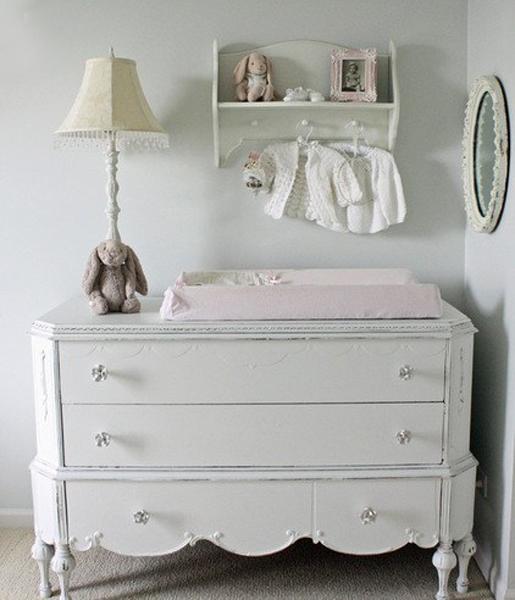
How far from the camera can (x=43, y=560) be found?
2271 millimetres

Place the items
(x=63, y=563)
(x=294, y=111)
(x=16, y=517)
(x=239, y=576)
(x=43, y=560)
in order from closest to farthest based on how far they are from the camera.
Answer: (x=63, y=563)
(x=43, y=560)
(x=239, y=576)
(x=294, y=111)
(x=16, y=517)

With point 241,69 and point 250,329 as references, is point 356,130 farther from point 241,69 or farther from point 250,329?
point 250,329

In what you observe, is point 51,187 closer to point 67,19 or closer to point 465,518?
point 67,19

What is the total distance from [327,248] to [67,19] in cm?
118

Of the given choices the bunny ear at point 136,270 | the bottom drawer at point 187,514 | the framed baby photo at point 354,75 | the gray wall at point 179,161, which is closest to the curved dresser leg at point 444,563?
the bottom drawer at point 187,514

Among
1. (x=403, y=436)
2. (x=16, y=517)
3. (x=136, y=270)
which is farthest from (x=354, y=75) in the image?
(x=16, y=517)

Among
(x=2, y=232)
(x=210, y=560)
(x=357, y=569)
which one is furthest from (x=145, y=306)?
(x=357, y=569)

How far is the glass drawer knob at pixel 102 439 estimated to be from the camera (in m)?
2.12

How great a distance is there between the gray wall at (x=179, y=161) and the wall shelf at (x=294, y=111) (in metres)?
0.05

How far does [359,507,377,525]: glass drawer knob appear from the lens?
Result: 2.13 m

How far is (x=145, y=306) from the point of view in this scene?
2.35 metres

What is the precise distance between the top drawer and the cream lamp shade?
0.65 m

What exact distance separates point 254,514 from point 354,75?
1.45 m

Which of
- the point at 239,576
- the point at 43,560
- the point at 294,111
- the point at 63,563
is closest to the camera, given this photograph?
the point at 63,563
